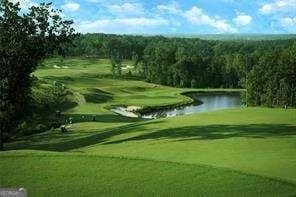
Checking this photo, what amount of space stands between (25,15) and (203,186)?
90.5 ft

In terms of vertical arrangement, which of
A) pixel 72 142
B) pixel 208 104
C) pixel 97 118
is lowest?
pixel 208 104

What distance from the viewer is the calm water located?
112 meters

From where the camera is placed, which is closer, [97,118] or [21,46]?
[21,46]

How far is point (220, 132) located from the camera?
138 ft

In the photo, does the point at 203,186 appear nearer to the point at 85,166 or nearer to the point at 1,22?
the point at 85,166

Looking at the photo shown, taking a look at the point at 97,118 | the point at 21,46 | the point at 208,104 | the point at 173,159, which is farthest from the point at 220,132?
the point at 208,104

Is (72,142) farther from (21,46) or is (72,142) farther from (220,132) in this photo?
(220,132)

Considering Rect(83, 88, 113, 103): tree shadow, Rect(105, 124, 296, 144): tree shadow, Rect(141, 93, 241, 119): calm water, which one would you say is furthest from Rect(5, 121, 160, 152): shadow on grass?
Rect(83, 88, 113, 103): tree shadow

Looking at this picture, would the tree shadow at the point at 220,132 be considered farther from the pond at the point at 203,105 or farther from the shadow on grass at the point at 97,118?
the pond at the point at 203,105

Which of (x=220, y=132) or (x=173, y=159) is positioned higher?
(x=173, y=159)

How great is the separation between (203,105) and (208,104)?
110 inches

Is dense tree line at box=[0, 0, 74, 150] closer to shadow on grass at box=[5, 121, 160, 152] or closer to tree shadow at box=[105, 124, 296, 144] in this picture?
shadow on grass at box=[5, 121, 160, 152]

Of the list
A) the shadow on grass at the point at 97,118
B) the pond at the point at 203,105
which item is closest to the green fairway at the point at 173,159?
the shadow on grass at the point at 97,118

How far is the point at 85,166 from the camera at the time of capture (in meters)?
23.6
